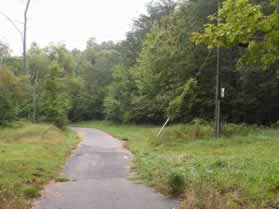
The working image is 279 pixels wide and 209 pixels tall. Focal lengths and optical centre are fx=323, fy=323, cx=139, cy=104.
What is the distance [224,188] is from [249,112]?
20.6 m

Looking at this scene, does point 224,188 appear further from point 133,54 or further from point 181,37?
point 133,54

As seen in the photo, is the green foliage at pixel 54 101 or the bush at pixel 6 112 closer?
the bush at pixel 6 112

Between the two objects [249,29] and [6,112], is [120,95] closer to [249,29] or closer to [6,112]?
[6,112]

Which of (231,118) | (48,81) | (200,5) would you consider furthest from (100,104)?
(200,5)

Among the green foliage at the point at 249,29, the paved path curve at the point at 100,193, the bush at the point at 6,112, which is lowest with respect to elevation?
the paved path curve at the point at 100,193

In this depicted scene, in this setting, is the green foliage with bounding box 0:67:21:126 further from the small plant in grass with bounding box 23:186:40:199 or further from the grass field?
the small plant in grass with bounding box 23:186:40:199

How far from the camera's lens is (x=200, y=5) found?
2123cm

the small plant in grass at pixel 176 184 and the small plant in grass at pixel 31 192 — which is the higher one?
the small plant in grass at pixel 176 184

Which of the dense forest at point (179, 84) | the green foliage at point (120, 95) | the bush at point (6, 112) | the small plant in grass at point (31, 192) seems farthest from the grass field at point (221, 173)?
the green foliage at point (120, 95)

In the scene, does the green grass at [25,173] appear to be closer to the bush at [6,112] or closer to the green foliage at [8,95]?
the bush at [6,112]

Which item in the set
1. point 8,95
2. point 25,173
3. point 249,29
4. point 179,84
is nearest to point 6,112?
point 8,95

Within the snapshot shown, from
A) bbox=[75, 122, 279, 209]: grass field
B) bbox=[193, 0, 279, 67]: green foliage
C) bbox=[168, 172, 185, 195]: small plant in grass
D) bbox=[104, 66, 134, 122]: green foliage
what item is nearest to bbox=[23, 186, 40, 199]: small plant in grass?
bbox=[75, 122, 279, 209]: grass field

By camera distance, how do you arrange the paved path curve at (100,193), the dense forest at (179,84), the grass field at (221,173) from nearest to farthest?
the grass field at (221,173) < the paved path curve at (100,193) < the dense forest at (179,84)

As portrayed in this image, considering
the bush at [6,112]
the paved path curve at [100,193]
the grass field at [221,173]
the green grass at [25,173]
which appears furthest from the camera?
the bush at [6,112]
